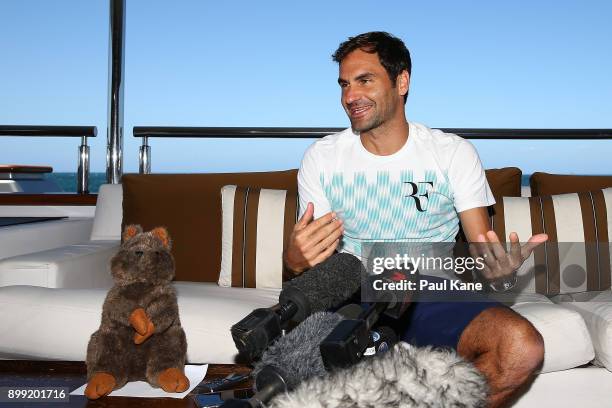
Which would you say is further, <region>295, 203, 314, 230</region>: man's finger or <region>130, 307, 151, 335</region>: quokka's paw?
<region>130, 307, 151, 335</region>: quokka's paw

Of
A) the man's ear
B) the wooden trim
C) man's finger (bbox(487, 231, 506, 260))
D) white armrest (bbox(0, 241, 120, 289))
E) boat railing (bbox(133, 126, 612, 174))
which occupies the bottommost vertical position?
white armrest (bbox(0, 241, 120, 289))

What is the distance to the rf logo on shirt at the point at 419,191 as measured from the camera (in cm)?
173

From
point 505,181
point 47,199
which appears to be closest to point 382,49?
point 505,181

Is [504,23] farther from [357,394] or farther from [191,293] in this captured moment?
[357,394]

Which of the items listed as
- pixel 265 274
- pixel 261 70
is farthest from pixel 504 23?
pixel 265 274

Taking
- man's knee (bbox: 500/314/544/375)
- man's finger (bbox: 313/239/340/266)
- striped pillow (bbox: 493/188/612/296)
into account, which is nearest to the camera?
man's finger (bbox: 313/239/340/266)

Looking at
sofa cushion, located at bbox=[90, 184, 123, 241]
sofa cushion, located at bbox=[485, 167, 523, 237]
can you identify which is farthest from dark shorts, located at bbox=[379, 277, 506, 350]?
sofa cushion, located at bbox=[90, 184, 123, 241]

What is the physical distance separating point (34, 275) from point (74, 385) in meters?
0.70

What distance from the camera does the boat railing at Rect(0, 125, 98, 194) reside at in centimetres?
335

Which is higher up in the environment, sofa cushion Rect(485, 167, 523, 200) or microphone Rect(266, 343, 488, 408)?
sofa cushion Rect(485, 167, 523, 200)

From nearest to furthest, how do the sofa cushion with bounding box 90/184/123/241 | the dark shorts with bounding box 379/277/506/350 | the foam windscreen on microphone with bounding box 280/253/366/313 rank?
the foam windscreen on microphone with bounding box 280/253/366/313, the dark shorts with bounding box 379/277/506/350, the sofa cushion with bounding box 90/184/123/241

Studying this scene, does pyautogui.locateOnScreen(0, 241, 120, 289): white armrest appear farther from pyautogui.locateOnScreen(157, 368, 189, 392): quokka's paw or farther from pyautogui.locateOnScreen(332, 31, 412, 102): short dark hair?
pyautogui.locateOnScreen(332, 31, 412, 102): short dark hair

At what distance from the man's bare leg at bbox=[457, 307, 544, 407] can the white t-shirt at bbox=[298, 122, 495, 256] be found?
405 millimetres

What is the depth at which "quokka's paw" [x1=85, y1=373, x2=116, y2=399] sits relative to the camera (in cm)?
122
